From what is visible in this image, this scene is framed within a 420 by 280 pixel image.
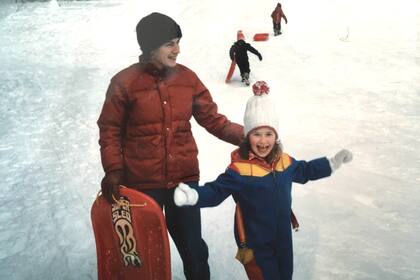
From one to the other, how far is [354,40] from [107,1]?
41.4 feet

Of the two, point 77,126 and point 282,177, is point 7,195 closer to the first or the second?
point 77,126

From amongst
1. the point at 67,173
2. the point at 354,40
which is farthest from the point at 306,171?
the point at 354,40

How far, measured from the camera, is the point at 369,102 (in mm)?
7953

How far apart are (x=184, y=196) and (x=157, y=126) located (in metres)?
0.47

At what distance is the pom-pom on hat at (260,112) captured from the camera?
95.3 inches

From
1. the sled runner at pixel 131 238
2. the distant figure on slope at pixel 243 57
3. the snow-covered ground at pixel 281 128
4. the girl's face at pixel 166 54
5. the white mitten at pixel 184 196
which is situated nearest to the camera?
the white mitten at pixel 184 196

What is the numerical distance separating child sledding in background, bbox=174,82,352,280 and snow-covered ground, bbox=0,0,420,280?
3.41ft

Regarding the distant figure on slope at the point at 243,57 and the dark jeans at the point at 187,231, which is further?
the distant figure on slope at the point at 243,57

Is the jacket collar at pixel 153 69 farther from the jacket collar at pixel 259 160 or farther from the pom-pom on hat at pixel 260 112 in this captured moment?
the jacket collar at pixel 259 160

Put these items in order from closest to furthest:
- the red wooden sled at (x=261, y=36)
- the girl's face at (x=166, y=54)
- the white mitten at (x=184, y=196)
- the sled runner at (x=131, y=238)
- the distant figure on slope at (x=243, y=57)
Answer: the white mitten at (x=184, y=196), the girl's face at (x=166, y=54), the sled runner at (x=131, y=238), the distant figure on slope at (x=243, y=57), the red wooden sled at (x=261, y=36)

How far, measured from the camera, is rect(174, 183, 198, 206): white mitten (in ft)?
7.39

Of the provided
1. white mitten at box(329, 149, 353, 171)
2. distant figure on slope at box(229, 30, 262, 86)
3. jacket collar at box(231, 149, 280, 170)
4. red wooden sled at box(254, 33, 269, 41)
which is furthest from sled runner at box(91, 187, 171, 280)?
red wooden sled at box(254, 33, 269, 41)

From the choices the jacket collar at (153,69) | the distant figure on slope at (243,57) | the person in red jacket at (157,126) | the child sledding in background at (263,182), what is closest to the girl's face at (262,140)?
the child sledding in background at (263,182)

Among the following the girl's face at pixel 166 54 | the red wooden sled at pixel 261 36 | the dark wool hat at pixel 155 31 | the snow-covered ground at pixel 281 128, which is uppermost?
the dark wool hat at pixel 155 31
